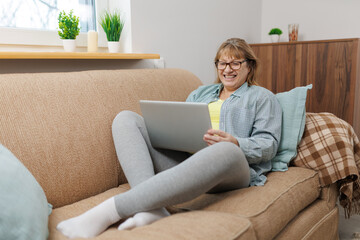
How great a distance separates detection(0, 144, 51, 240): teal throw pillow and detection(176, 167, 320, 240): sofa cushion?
48cm

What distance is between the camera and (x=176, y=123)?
126 cm

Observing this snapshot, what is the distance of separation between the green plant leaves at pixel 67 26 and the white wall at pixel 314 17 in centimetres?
199

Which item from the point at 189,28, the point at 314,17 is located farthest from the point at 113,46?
the point at 314,17

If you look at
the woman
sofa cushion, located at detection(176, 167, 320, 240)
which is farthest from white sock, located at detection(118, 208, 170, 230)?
sofa cushion, located at detection(176, 167, 320, 240)

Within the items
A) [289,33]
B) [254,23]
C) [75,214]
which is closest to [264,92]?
[75,214]

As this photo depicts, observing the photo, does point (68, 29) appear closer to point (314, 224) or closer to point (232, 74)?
point (232, 74)

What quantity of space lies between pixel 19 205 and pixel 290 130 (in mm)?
1151

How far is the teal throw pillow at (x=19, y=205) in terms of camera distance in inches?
33.0

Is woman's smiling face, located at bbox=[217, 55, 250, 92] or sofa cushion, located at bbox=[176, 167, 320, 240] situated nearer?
sofa cushion, located at bbox=[176, 167, 320, 240]

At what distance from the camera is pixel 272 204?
1.19 meters

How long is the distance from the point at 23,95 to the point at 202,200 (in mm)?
738

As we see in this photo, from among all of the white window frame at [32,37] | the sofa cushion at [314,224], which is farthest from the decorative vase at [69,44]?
the sofa cushion at [314,224]

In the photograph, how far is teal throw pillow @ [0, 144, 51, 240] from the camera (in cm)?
84

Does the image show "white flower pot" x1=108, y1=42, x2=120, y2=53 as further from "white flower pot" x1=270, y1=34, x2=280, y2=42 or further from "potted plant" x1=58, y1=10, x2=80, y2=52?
"white flower pot" x1=270, y1=34, x2=280, y2=42
